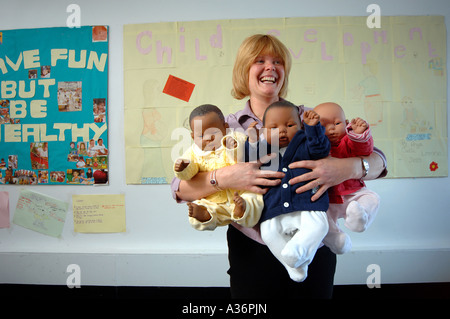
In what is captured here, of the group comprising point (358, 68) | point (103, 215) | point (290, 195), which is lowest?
point (103, 215)

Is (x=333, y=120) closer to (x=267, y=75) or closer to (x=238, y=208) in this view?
(x=267, y=75)

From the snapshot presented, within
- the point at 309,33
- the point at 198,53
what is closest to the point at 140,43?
the point at 198,53

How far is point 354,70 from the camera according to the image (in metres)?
2.18

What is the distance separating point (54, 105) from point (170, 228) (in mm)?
1342

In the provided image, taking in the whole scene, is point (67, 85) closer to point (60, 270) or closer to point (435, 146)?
point (60, 270)

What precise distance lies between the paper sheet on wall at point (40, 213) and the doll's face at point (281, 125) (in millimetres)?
2108

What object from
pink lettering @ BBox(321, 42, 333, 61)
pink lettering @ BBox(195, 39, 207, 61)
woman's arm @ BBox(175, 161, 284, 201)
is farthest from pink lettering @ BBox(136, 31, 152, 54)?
woman's arm @ BBox(175, 161, 284, 201)

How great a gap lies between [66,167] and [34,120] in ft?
1.51

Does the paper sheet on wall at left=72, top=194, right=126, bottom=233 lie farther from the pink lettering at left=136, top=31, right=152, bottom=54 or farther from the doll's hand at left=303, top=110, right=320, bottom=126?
the doll's hand at left=303, top=110, right=320, bottom=126

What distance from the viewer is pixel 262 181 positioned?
85cm

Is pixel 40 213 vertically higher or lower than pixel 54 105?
lower

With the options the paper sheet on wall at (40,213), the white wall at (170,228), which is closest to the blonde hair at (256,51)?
the white wall at (170,228)

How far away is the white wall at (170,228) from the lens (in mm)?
2188
